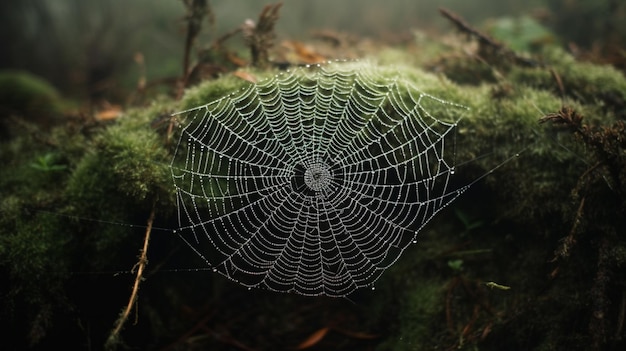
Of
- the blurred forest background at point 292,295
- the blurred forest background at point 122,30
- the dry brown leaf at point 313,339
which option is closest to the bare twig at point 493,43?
the blurred forest background at point 292,295

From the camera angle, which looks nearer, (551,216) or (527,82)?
(551,216)

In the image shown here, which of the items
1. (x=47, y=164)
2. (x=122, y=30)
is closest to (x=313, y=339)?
(x=47, y=164)

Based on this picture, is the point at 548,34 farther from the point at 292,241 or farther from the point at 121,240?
the point at 121,240

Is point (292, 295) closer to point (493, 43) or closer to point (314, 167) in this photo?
point (314, 167)

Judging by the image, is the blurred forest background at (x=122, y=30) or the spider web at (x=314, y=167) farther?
the blurred forest background at (x=122, y=30)

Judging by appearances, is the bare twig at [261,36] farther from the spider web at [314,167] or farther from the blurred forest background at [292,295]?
the spider web at [314,167]

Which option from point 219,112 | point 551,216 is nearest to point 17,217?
point 219,112
